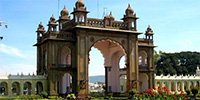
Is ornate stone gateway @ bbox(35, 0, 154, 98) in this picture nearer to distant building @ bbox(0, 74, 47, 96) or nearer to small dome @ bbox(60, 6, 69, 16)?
small dome @ bbox(60, 6, 69, 16)

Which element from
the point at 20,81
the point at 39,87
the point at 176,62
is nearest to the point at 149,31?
the point at 39,87

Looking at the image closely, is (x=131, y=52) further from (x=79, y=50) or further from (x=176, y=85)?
(x=176, y=85)

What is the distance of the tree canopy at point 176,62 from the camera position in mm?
60366

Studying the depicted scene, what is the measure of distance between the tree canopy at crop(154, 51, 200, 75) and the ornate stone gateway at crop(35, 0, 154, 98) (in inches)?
819

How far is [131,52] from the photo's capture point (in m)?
34.6

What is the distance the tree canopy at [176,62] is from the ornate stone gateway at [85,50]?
20.8 meters

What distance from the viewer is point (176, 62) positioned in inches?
2515

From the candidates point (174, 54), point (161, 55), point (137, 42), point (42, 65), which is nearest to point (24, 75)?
point (42, 65)

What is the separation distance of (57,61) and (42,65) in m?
3.54

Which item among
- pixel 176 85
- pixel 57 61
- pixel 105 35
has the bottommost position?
pixel 176 85

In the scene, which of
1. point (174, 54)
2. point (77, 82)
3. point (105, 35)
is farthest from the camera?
point (174, 54)

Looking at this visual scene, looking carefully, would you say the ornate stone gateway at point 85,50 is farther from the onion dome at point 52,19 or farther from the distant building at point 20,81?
the distant building at point 20,81

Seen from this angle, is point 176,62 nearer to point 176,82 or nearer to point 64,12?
point 176,82

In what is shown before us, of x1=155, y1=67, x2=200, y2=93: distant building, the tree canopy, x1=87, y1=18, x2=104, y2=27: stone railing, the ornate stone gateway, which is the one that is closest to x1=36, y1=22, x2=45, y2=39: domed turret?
the ornate stone gateway
